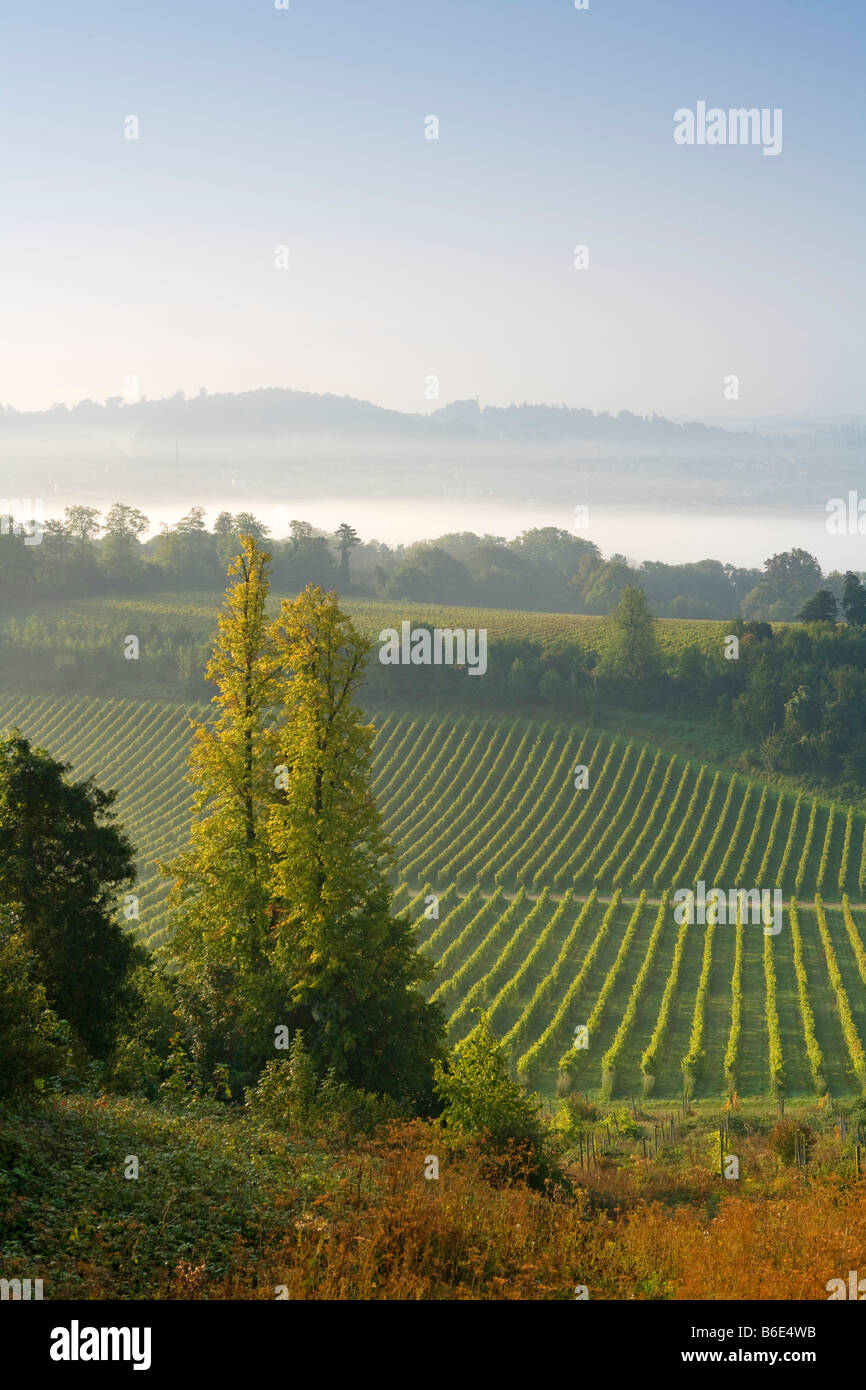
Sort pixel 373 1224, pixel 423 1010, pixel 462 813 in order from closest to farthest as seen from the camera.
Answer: pixel 373 1224
pixel 423 1010
pixel 462 813

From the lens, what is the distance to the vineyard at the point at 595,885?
3600 centimetres

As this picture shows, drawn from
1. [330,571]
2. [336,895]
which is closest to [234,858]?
[336,895]

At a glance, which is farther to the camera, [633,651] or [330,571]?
[330,571]

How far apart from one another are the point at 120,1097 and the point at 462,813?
45.8 metres

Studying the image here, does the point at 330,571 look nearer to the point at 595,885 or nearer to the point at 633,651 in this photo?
the point at 633,651

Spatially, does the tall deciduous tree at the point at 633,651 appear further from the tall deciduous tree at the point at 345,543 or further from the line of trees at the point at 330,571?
the tall deciduous tree at the point at 345,543

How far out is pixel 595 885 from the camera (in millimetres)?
53250

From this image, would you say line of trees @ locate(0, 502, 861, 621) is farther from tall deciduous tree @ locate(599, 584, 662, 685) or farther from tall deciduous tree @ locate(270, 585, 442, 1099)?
tall deciduous tree @ locate(270, 585, 442, 1099)

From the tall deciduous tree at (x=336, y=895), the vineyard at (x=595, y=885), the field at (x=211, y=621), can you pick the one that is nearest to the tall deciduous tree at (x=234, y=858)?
the tall deciduous tree at (x=336, y=895)

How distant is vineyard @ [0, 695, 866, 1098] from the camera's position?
36000 mm

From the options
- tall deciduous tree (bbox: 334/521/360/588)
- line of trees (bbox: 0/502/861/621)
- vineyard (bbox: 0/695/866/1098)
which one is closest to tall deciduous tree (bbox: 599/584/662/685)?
line of trees (bbox: 0/502/861/621)
